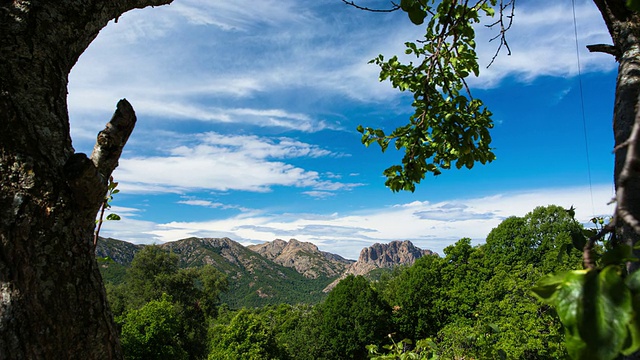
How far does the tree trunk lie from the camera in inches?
53.4

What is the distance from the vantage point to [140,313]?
21.2 metres

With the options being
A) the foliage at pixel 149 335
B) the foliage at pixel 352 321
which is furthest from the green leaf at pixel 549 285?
the foliage at pixel 352 321

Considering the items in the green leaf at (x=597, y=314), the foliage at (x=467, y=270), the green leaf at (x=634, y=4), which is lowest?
the foliage at (x=467, y=270)

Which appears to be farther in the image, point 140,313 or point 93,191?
point 140,313

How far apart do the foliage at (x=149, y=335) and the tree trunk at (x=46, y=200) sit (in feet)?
70.0

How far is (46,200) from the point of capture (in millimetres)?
1476

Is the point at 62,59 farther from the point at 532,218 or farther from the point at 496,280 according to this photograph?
the point at 532,218

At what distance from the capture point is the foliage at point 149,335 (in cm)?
1938

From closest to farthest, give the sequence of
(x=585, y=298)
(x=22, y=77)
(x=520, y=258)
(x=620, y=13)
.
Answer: (x=585, y=298) → (x=22, y=77) → (x=620, y=13) → (x=520, y=258)

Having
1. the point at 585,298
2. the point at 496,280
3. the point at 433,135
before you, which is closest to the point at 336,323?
the point at 496,280

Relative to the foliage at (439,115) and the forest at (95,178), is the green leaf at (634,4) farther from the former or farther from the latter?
the foliage at (439,115)

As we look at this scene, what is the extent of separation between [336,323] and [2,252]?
29.4 meters

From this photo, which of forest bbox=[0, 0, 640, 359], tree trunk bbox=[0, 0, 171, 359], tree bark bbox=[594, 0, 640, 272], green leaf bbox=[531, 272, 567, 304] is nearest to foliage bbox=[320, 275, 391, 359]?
forest bbox=[0, 0, 640, 359]

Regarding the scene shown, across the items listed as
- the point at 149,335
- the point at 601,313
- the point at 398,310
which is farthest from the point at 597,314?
the point at 398,310
